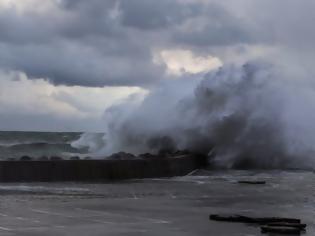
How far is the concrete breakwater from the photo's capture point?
17656 mm

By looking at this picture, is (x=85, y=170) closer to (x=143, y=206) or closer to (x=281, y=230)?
(x=143, y=206)

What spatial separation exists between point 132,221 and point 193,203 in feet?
10.4

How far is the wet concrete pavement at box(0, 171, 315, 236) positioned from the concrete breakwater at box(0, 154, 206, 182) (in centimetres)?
84

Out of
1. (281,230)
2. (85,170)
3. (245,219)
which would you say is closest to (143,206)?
(245,219)

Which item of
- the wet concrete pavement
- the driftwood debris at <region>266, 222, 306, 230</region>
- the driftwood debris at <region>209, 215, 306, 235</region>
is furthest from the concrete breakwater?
the driftwood debris at <region>266, 222, 306, 230</region>

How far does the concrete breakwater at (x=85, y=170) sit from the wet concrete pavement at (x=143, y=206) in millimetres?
838

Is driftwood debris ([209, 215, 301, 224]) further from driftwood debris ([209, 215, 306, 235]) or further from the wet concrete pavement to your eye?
the wet concrete pavement

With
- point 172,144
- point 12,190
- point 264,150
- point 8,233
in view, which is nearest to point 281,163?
point 264,150

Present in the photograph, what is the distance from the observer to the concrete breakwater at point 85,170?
1766cm

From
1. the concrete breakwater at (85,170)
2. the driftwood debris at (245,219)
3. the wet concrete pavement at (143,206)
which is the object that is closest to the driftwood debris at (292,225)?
the wet concrete pavement at (143,206)

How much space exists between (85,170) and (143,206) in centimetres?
649

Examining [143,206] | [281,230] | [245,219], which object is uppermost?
[143,206]

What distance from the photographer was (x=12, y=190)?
49.7 feet

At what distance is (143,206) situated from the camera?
12664 mm
